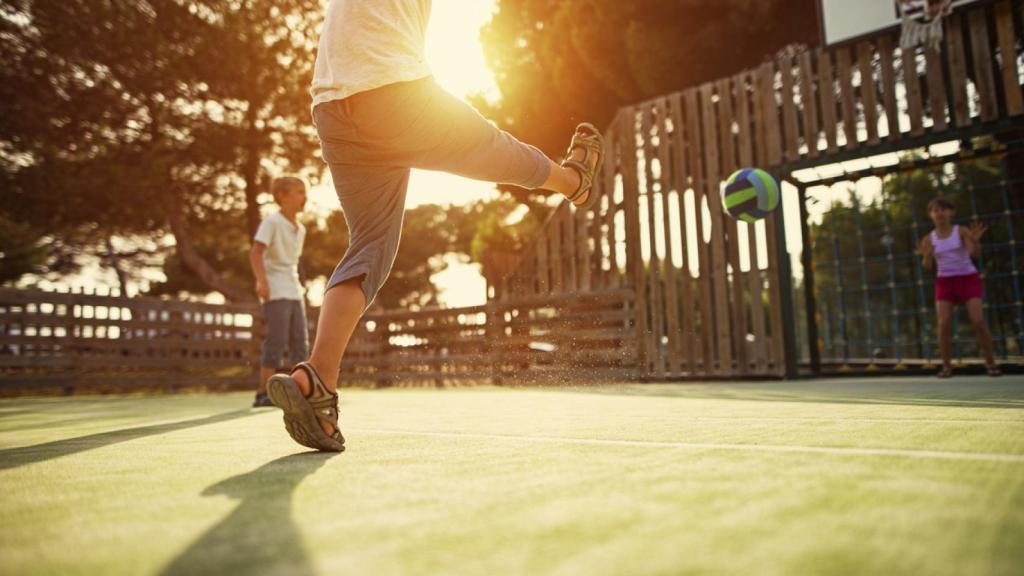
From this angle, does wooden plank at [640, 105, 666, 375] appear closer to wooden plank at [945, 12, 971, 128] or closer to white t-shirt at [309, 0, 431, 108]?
wooden plank at [945, 12, 971, 128]

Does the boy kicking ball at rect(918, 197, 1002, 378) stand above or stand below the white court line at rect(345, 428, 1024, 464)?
above

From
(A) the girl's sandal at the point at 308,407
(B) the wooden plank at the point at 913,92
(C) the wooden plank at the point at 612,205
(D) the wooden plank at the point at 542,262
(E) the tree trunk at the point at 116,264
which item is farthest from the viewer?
(E) the tree trunk at the point at 116,264

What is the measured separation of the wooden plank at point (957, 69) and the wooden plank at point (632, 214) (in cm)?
369

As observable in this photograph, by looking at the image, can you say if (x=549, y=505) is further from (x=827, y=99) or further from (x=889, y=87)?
(x=827, y=99)

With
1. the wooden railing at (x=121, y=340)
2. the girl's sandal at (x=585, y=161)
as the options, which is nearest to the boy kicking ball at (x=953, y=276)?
the girl's sandal at (x=585, y=161)

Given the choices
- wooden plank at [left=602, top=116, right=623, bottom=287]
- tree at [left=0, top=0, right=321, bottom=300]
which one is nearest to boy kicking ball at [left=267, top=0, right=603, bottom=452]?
wooden plank at [left=602, top=116, right=623, bottom=287]

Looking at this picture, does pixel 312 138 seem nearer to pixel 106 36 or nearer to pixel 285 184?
pixel 106 36

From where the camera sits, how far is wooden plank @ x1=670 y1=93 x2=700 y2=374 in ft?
28.4

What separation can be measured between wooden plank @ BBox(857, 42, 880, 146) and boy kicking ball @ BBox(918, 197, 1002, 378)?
1.36m

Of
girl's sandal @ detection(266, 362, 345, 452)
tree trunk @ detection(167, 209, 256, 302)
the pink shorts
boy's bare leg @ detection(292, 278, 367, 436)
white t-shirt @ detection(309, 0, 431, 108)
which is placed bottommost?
girl's sandal @ detection(266, 362, 345, 452)

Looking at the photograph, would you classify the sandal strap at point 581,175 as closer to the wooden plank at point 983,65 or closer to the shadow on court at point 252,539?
the shadow on court at point 252,539

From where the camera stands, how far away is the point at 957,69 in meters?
7.07

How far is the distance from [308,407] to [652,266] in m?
7.51

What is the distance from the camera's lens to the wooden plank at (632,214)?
9031mm
